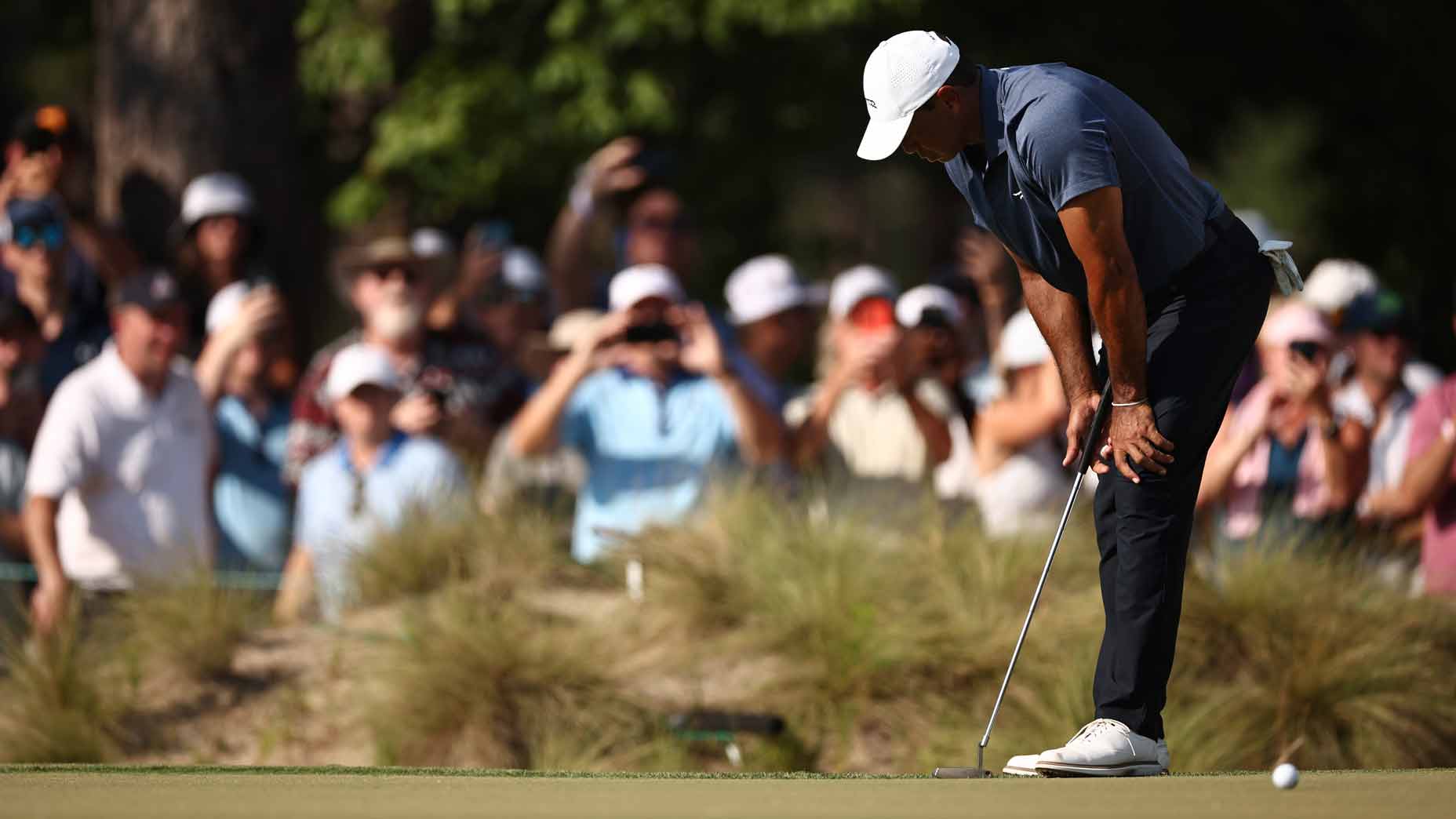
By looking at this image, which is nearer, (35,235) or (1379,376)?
(35,235)

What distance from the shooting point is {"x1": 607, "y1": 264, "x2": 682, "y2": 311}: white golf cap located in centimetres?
877

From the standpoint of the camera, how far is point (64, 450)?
8438 millimetres

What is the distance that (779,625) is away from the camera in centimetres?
805

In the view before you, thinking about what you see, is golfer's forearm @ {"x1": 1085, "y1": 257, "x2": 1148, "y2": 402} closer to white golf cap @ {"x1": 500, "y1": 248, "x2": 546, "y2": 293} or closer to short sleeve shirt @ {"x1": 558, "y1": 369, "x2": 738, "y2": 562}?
short sleeve shirt @ {"x1": 558, "y1": 369, "x2": 738, "y2": 562}

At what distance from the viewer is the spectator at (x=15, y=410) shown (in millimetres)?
8859

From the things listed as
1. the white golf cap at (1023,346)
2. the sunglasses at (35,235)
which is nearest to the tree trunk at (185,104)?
the sunglasses at (35,235)

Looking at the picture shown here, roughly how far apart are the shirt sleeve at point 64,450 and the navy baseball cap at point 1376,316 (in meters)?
5.22

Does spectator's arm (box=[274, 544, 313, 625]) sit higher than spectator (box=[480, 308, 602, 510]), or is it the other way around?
spectator (box=[480, 308, 602, 510])

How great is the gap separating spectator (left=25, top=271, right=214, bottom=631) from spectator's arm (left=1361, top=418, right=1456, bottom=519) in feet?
14.9

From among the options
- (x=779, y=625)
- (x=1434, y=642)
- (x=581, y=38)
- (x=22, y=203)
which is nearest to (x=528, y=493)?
(x=779, y=625)

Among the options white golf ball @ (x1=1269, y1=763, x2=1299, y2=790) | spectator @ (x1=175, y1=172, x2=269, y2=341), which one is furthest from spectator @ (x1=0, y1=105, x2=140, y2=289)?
white golf ball @ (x1=1269, y1=763, x2=1299, y2=790)

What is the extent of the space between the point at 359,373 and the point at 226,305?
1227 millimetres

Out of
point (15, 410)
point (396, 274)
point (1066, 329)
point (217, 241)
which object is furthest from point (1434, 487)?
point (15, 410)

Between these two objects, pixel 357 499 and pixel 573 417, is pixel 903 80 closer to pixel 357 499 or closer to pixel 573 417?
pixel 573 417
